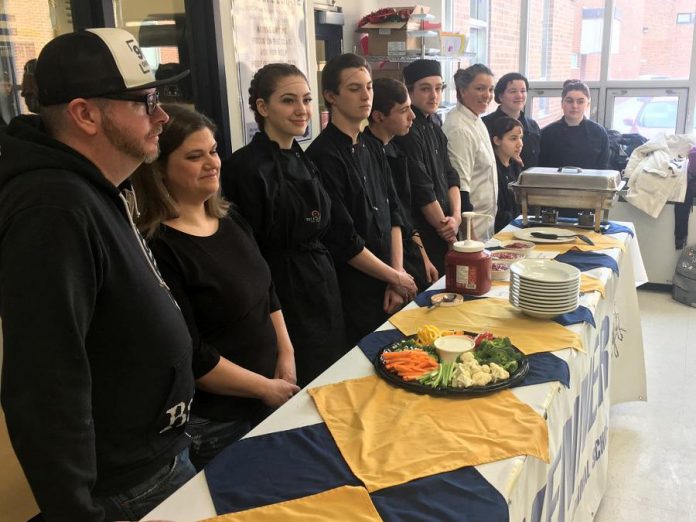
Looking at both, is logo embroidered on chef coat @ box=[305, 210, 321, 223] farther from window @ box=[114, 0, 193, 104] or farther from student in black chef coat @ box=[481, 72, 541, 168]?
student in black chef coat @ box=[481, 72, 541, 168]

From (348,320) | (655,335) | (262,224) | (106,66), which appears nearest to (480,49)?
(655,335)

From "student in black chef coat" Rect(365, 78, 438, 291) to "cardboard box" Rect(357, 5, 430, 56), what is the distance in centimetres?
133

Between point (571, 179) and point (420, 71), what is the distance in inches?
36.8

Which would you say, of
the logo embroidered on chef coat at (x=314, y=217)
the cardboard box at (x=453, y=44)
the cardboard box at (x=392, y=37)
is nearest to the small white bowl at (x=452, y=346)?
the logo embroidered on chef coat at (x=314, y=217)

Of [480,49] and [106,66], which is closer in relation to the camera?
[106,66]

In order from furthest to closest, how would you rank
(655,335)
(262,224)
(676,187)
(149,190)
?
1. (676,187)
2. (655,335)
3. (262,224)
4. (149,190)

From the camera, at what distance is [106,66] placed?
1.05 metres

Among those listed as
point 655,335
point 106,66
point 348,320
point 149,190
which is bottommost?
point 655,335

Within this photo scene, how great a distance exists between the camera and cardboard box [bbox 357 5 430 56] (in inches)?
158

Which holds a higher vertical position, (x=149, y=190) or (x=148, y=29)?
(x=148, y=29)

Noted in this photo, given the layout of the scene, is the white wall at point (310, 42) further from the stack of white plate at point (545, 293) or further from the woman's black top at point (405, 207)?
the stack of white plate at point (545, 293)

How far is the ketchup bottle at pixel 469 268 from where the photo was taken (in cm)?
207

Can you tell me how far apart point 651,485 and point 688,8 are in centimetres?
447

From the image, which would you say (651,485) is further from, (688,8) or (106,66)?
(688,8)
